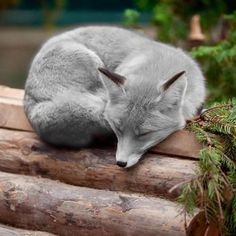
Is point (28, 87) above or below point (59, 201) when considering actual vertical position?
above

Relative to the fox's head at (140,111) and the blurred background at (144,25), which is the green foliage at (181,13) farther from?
the fox's head at (140,111)

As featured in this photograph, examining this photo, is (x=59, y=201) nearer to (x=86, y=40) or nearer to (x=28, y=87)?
(x=28, y=87)

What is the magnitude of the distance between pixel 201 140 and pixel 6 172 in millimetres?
1208

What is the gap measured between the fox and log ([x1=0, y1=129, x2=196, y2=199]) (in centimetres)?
A: 8

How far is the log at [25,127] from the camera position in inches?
149

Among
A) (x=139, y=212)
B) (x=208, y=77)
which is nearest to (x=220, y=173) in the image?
(x=139, y=212)

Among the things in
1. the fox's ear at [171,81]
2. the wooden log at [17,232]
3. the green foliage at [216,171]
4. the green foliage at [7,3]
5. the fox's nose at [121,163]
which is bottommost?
the green foliage at [7,3]


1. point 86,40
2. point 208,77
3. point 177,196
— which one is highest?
point 86,40

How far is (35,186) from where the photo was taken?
154 inches

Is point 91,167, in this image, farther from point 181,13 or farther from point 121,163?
point 181,13

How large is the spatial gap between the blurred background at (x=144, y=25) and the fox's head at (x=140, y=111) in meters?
1.65

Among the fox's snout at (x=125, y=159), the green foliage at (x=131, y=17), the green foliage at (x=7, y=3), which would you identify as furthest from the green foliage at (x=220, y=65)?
the green foliage at (x=7, y=3)

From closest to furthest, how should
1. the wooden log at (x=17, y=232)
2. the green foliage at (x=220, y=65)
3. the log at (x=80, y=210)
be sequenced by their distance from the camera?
the log at (x=80, y=210)
the wooden log at (x=17, y=232)
the green foliage at (x=220, y=65)

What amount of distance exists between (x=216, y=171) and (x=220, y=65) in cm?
229
